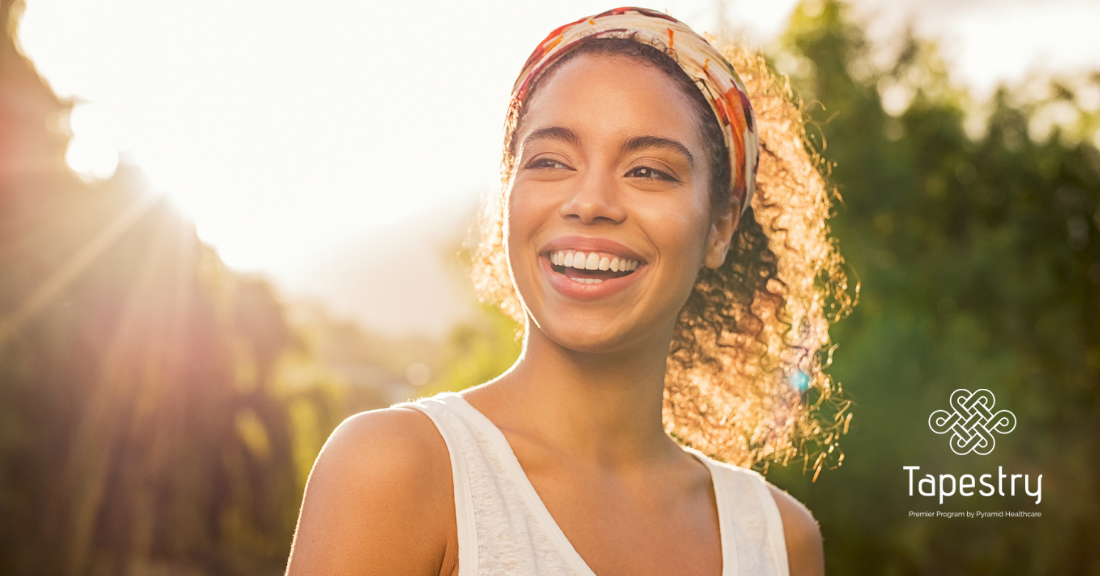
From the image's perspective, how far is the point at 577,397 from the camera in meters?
2.01

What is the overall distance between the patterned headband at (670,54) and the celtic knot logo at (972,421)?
738cm

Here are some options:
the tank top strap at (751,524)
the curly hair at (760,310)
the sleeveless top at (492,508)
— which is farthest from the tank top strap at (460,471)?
the curly hair at (760,310)

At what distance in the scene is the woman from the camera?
1604mm

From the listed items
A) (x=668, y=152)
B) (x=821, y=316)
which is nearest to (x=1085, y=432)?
(x=821, y=316)

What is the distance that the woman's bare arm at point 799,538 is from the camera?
2260mm

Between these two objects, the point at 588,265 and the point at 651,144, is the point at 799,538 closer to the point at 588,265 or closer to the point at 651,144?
the point at 588,265

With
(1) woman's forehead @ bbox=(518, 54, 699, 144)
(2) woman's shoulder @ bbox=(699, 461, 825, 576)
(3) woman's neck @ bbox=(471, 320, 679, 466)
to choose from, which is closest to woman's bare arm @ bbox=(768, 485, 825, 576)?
(2) woman's shoulder @ bbox=(699, 461, 825, 576)

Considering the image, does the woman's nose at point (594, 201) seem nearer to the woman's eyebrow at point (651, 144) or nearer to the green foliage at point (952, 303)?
the woman's eyebrow at point (651, 144)

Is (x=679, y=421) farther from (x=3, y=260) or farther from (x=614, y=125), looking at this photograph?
(x=3, y=260)

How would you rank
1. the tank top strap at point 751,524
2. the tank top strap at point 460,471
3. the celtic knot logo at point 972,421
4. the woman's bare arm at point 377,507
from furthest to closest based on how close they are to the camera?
the celtic knot logo at point 972,421
the tank top strap at point 751,524
the tank top strap at point 460,471
the woman's bare arm at point 377,507

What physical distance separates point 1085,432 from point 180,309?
52.0ft

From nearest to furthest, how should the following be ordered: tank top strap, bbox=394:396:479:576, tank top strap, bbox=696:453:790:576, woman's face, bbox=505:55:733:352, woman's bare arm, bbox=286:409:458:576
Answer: woman's bare arm, bbox=286:409:458:576
tank top strap, bbox=394:396:479:576
woman's face, bbox=505:55:733:352
tank top strap, bbox=696:453:790:576

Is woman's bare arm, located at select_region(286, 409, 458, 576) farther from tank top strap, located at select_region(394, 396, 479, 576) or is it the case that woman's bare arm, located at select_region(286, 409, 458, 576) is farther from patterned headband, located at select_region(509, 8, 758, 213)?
patterned headband, located at select_region(509, 8, 758, 213)

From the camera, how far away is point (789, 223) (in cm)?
278
